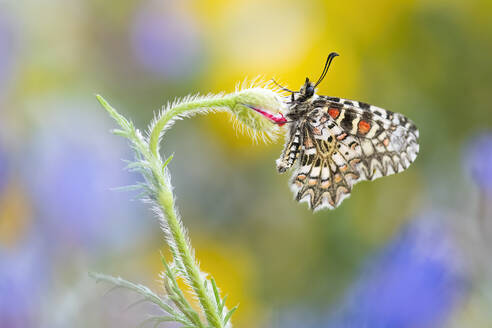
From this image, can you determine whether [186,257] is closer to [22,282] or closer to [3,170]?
[22,282]

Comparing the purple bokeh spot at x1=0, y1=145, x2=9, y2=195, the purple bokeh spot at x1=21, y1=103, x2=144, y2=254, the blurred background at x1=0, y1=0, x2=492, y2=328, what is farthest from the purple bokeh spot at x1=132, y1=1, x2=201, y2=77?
the purple bokeh spot at x1=0, y1=145, x2=9, y2=195

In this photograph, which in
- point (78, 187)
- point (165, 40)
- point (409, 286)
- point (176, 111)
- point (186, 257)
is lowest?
point (186, 257)

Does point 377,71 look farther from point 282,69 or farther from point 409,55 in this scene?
point 282,69

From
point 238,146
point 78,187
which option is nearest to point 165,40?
point 238,146

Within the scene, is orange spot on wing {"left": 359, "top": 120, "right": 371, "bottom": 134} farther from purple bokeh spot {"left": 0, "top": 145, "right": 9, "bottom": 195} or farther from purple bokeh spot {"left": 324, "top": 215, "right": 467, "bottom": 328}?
purple bokeh spot {"left": 0, "top": 145, "right": 9, "bottom": 195}

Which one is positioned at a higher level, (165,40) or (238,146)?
(165,40)

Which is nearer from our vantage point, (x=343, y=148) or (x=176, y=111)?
(x=176, y=111)

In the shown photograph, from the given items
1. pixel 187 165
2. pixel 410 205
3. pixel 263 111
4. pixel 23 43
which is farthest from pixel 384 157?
pixel 23 43
